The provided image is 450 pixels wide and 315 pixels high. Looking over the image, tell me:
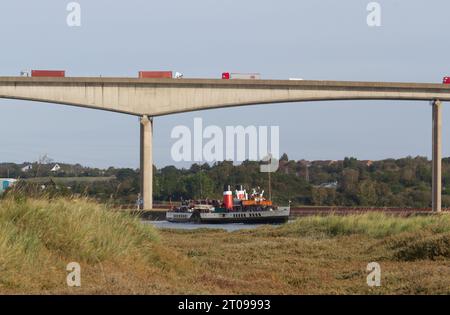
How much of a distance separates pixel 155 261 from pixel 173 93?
151 ft

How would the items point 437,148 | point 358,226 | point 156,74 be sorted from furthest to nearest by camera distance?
point 437,148, point 156,74, point 358,226

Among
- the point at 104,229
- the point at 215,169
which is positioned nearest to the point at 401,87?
the point at 215,169

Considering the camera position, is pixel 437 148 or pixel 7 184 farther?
pixel 437 148

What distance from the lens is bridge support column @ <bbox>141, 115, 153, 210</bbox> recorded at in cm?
6394

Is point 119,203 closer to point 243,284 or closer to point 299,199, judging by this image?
point 243,284

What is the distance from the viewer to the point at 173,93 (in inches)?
2537

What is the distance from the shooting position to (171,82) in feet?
211

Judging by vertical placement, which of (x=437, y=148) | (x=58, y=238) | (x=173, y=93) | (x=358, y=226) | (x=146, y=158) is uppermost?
(x=173, y=93)

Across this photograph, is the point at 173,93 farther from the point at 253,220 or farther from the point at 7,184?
the point at 7,184

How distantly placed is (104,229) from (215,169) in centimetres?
7965

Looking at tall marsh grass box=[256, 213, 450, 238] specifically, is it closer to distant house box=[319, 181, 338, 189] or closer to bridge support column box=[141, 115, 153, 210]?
bridge support column box=[141, 115, 153, 210]

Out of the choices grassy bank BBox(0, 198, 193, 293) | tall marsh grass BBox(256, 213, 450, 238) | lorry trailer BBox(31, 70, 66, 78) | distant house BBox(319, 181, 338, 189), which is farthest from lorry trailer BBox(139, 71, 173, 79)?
grassy bank BBox(0, 198, 193, 293)

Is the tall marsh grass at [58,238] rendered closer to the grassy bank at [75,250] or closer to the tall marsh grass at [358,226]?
the grassy bank at [75,250]

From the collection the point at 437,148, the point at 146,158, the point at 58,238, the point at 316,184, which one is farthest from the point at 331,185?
the point at 58,238
